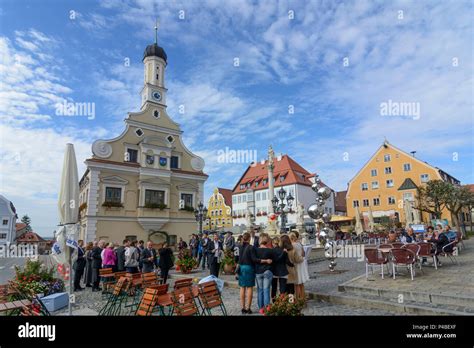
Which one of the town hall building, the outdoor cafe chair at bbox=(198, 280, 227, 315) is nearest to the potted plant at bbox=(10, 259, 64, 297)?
the outdoor cafe chair at bbox=(198, 280, 227, 315)

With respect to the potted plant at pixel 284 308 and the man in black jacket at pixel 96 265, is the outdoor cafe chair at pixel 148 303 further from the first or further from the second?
the man in black jacket at pixel 96 265

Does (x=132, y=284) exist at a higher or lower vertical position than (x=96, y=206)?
lower

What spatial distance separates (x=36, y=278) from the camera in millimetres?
9414

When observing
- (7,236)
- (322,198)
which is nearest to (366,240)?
(322,198)

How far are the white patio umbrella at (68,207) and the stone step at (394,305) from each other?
6460 mm

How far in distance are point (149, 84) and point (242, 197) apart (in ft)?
116

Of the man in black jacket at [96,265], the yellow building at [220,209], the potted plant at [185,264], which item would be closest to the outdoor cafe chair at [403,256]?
the potted plant at [185,264]

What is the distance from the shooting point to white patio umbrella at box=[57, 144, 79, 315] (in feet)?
24.1

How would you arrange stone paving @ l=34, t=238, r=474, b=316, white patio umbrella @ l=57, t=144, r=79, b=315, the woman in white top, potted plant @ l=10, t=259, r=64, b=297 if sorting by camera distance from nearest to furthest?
stone paving @ l=34, t=238, r=474, b=316
white patio umbrella @ l=57, t=144, r=79, b=315
the woman in white top
potted plant @ l=10, t=259, r=64, b=297

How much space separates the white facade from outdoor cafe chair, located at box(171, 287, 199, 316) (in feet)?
223

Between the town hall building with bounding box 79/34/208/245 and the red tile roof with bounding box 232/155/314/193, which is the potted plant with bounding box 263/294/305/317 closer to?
the town hall building with bounding box 79/34/208/245

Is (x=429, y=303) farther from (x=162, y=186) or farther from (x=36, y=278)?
(x=162, y=186)
